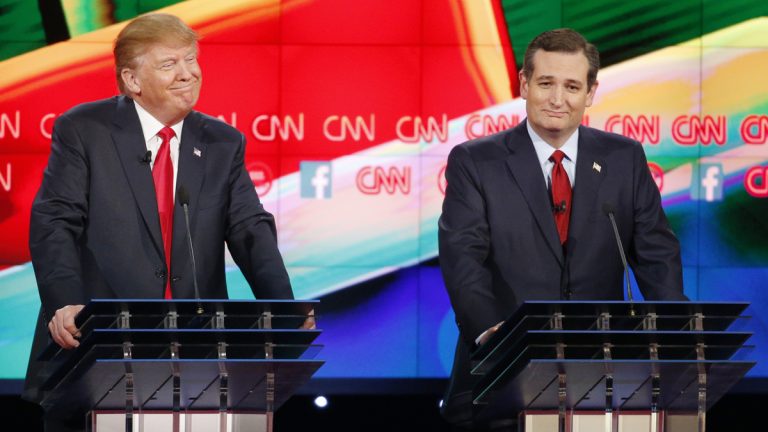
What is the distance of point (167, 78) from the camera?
4.00 m

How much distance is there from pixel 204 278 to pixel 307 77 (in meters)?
2.97

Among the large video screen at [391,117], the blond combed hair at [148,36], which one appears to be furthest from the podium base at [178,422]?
the large video screen at [391,117]

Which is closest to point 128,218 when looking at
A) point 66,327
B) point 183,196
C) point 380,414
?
point 183,196

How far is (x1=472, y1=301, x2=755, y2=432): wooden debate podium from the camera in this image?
3.19 m

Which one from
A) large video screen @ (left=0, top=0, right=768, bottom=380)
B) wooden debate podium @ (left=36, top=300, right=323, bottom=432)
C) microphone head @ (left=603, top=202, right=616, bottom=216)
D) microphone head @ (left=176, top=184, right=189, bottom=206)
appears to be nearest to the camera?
wooden debate podium @ (left=36, top=300, right=323, bottom=432)

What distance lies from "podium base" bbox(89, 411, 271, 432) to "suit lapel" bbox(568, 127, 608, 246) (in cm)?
126

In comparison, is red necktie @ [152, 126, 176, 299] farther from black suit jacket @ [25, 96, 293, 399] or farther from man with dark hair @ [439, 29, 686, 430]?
man with dark hair @ [439, 29, 686, 430]

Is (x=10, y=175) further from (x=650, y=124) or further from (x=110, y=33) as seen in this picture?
(x=650, y=124)

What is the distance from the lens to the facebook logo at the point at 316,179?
22.3 feet

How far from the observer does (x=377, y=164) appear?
681 cm

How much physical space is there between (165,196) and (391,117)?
9.74 ft

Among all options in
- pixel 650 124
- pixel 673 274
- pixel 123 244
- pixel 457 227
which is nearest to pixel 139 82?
pixel 123 244

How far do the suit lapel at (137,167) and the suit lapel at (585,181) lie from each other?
1199 millimetres

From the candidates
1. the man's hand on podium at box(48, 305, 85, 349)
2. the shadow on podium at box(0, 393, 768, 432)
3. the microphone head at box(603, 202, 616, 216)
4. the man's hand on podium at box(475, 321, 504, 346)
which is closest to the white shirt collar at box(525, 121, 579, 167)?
the microphone head at box(603, 202, 616, 216)
